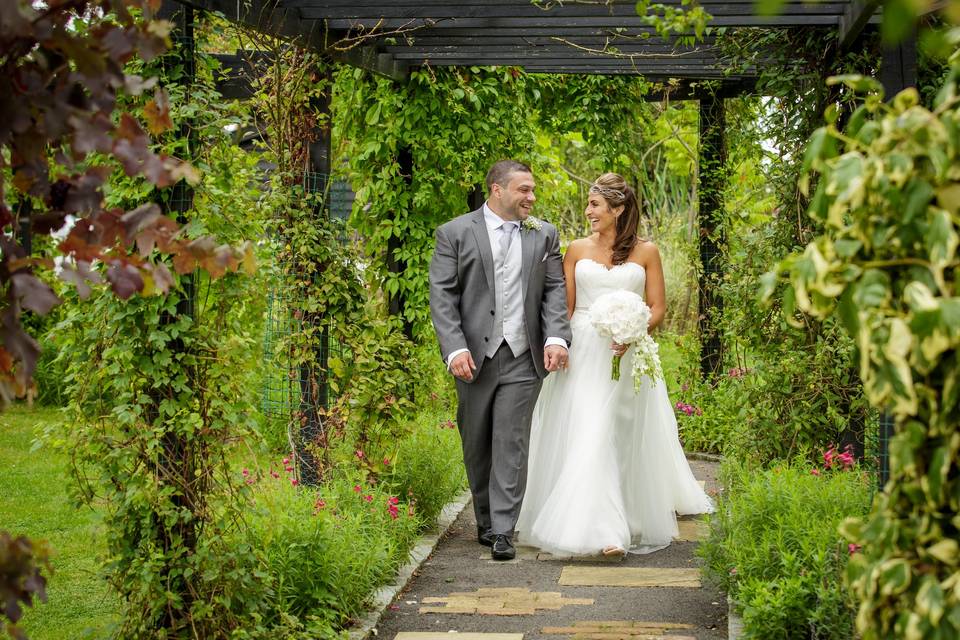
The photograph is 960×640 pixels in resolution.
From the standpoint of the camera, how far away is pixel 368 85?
8.00m

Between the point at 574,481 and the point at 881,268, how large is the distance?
3.77 m

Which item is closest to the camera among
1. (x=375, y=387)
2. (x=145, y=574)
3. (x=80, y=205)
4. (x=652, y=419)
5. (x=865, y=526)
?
(x=80, y=205)

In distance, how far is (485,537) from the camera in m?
6.29

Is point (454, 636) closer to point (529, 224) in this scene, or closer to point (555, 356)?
point (555, 356)

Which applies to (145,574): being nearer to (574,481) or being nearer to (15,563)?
(15,563)

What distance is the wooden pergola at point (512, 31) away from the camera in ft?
17.2

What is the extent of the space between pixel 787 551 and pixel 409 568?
206 cm

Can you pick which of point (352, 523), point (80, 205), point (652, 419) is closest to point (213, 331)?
point (352, 523)

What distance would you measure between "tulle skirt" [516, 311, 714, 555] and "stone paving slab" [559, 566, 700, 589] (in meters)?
0.13

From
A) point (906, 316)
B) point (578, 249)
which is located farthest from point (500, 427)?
point (906, 316)

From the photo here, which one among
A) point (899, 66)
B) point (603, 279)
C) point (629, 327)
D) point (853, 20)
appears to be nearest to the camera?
point (899, 66)

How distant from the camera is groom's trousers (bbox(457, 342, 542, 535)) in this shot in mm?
5957

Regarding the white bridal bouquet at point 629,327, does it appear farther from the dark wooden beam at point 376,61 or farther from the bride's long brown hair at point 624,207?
the dark wooden beam at point 376,61

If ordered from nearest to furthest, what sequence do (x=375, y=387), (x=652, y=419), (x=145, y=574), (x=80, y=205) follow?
(x=80, y=205), (x=145, y=574), (x=375, y=387), (x=652, y=419)
